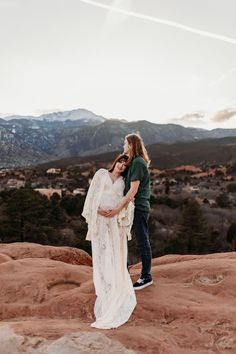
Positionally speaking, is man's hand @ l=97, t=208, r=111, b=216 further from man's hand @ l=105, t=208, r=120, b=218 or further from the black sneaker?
the black sneaker

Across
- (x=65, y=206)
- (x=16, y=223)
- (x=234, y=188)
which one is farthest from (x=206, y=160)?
(x=16, y=223)

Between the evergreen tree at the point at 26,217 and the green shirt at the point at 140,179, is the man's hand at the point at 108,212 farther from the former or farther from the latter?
the evergreen tree at the point at 26,217

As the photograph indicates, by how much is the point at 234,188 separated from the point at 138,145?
54279 millimetres

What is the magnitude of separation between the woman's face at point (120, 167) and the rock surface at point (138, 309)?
1.74 metres

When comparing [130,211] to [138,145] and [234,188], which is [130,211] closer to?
[138,145]

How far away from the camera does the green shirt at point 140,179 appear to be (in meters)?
6.47

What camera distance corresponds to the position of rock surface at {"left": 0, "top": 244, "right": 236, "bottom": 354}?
5.39 metres

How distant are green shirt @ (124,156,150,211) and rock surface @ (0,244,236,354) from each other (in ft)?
4.13

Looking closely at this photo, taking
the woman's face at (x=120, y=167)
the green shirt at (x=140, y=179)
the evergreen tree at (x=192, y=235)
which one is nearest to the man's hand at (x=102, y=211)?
the green shirt at (x=140, y=179)

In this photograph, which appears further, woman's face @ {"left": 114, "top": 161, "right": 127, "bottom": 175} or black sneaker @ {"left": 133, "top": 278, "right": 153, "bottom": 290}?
black sneaker @ {"left": 133, "top": 278, "right": 153, "bottom": 290}

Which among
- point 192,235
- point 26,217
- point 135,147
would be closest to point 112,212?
point 135,147

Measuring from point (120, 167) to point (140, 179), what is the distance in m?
0.35

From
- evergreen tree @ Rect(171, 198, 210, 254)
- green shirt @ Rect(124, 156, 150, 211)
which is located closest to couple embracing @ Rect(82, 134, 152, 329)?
green shirt @ Rect(124, 156, 150, 211)

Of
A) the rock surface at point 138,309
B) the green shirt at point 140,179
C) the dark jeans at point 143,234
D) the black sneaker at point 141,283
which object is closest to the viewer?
the rock surface at point 138,309
